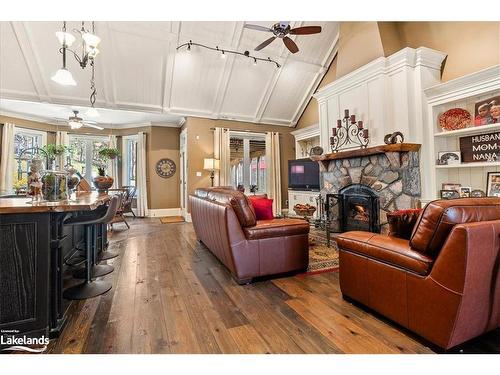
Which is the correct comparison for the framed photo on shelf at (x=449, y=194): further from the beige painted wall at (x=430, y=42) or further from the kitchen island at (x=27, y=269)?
the kitchen island at (x=27, y=269)

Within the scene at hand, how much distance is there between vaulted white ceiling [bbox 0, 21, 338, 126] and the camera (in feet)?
15.6

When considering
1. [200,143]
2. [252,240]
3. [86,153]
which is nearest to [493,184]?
[252,240]

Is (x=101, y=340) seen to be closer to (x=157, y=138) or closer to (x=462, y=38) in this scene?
(x=462, y=38)

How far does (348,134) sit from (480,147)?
1851mm

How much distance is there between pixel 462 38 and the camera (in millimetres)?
3639

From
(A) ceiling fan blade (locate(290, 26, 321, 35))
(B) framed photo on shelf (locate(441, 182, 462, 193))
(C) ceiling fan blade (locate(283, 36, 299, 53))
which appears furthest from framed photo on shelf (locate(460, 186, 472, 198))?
(C) ceiling fan blade (locate(283, 36, 299, 53))

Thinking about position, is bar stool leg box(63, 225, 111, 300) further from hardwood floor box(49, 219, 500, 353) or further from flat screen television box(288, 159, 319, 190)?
flat screen television box(288, 159, 319, 190)

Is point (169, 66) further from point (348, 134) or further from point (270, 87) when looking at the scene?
point (348, 134)

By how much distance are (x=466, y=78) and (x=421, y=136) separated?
86cm

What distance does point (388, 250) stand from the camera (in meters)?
1.70

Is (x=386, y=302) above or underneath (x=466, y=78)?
underneath

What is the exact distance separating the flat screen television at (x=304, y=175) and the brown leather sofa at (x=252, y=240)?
11.7ft

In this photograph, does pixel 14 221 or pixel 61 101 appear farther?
pixel 61 101
